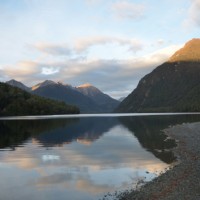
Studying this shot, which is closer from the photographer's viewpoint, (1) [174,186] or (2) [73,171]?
(1) [174,186]

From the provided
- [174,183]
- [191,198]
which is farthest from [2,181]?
[191,198]

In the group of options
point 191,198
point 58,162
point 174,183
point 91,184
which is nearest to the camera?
point 191,198

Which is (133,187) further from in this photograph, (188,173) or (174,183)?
(188,173)

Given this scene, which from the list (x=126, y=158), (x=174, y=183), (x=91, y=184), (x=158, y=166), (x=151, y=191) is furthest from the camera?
(x=126, y=158)

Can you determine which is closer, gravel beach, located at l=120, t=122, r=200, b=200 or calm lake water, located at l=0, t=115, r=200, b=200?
gravel beach, located at l=120, t=122, r=200, b=200

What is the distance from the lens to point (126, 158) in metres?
46.4

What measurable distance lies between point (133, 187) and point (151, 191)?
2.93m

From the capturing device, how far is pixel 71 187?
95.7ft

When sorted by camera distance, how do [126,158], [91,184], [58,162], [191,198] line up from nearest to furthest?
[191,198]
[91,184]
[58,162]
[126,158]

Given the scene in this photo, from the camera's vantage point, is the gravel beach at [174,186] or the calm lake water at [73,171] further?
the calm lake water at [73,171]

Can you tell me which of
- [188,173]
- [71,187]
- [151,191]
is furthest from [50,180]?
[188,173]

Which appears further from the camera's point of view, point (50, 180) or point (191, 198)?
point (50, 180)

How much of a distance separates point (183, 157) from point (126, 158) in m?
7.45

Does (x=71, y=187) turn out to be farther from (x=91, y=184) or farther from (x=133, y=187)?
(x=133, y=187)
